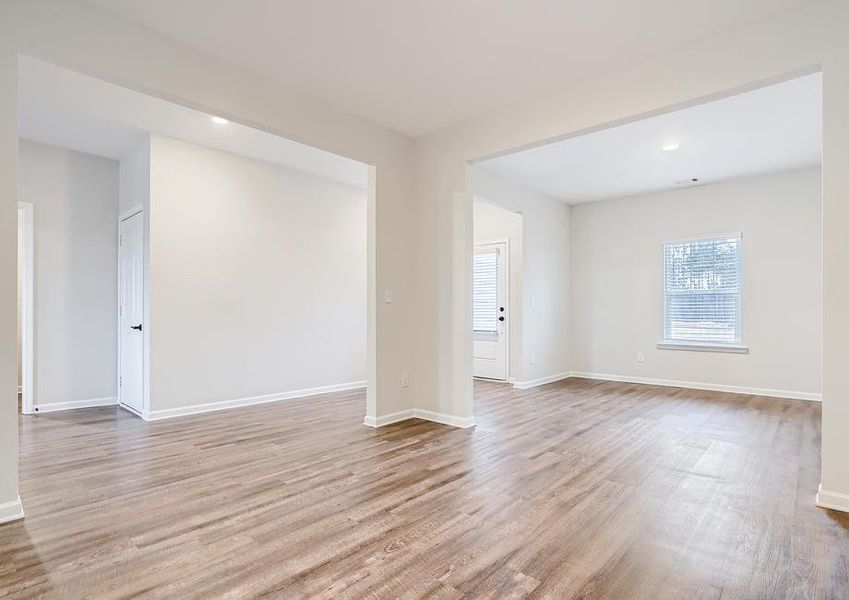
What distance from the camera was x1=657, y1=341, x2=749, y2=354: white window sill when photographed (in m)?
5.95

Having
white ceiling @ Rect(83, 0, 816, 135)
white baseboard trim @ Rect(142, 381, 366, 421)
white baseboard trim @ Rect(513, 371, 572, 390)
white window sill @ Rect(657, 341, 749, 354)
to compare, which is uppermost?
white ceiling @ Rect(83, 0, 816, 135)

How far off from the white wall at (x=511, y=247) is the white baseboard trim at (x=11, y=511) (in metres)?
5.31

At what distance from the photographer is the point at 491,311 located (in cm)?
715

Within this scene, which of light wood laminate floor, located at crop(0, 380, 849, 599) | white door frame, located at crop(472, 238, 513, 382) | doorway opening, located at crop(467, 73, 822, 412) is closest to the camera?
light wood laminate floor, located at crop(0, 380, 849, 599)

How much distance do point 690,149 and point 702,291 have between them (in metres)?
2.34

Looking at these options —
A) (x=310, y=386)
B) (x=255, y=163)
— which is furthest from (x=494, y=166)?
(x=310, y=386)

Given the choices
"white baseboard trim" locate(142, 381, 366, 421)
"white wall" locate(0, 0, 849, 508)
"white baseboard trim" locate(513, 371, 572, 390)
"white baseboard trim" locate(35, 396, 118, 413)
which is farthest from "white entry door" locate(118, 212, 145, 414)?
"white baseboard trim" locate(513, 371, 572, 390)

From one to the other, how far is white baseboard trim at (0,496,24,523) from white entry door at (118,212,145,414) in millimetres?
2342

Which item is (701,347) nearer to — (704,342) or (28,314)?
(704,342)

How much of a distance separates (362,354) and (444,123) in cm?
347

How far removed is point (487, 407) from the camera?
16.8 feet

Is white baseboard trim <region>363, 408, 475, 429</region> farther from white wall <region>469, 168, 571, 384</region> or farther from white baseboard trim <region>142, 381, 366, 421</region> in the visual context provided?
white wall <region>469, 168, 571, 384</region>

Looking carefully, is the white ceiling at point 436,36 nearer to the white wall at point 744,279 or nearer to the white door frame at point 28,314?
the white door frame at point 28,314

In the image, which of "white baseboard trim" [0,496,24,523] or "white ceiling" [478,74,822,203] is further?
"white ceiling" [478,74,822,203]
